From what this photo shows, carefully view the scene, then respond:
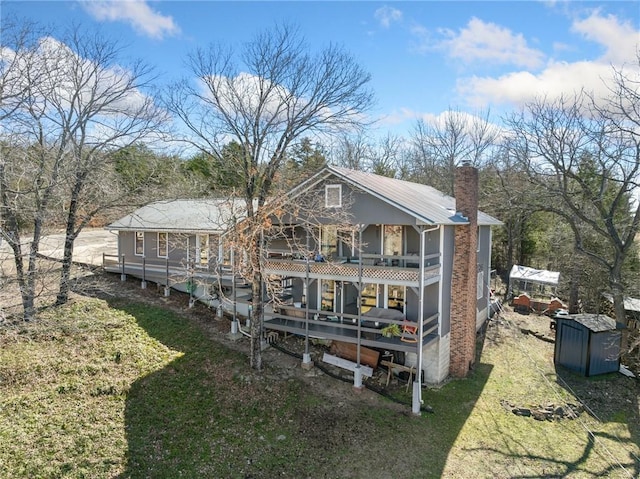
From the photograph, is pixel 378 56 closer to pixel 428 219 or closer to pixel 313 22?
pixel 313 22

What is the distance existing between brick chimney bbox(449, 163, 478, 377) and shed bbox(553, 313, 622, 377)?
4.52 m

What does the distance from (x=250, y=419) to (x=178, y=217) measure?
1423cm

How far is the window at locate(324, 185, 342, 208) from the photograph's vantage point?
15875mm

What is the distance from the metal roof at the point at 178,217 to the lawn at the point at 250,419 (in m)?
6.23

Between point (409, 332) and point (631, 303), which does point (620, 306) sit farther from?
point (409, 332)

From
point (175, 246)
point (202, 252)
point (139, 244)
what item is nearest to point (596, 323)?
point (202, 252)

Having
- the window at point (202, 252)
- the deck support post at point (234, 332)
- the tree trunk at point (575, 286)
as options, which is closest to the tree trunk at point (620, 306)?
the tree trunk at point (575, 286)

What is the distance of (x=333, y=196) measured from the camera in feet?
52.5

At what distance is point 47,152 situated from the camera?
15.2 metres

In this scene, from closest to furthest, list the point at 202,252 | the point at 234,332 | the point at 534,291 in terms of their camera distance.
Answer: the point at 234,332 < the point at 202,252 < the point at 534,291

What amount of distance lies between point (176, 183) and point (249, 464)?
798 inches

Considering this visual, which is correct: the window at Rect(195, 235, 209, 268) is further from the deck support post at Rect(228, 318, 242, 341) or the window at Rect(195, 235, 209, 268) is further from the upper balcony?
the upper balcony

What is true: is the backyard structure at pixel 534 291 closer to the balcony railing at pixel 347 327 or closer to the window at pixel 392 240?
the balcony railing at pixel 347 327

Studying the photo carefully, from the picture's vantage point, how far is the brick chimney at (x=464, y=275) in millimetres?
16453
